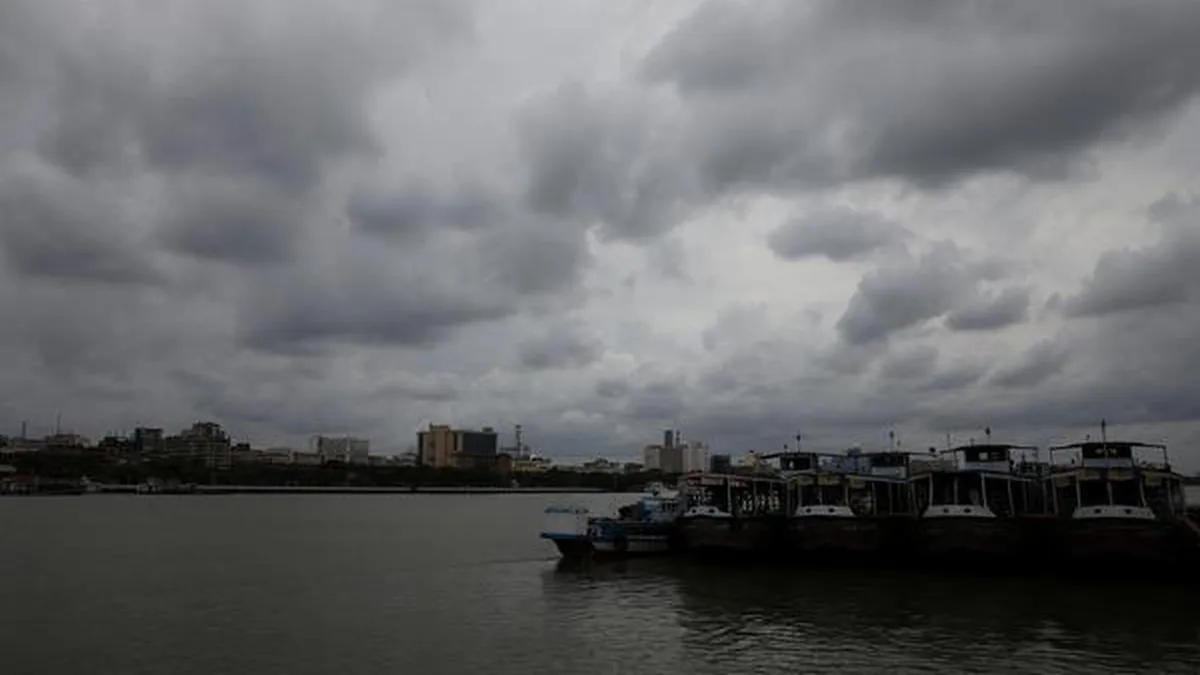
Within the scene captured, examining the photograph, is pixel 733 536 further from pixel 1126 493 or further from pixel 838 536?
pixel 1126 493

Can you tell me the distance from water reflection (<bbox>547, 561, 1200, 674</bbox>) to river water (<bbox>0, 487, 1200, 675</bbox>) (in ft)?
0.47

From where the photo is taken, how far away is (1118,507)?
5531 centimetres


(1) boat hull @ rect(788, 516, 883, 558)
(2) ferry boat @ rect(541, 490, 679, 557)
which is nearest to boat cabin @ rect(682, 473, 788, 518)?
(2) ferry boat @ rect(541, 490, 679, 557)

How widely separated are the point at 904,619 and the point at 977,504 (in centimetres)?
2532

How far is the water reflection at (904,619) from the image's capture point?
3186 cm

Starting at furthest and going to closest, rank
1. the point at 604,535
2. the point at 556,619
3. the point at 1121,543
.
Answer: the point at 604,535 → the point at 1121,543 → the point at 556,619

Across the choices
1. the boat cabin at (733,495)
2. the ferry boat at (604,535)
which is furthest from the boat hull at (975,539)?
the ferry boat at (604,535)

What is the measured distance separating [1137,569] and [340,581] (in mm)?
42639

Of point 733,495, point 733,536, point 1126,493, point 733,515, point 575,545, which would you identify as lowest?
point 575,545

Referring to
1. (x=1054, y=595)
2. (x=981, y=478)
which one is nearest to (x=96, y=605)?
(x=1054, y=595)

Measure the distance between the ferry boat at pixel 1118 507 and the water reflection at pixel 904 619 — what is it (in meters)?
2.31

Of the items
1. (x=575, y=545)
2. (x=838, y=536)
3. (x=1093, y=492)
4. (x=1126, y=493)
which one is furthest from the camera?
(x=575, y=545)

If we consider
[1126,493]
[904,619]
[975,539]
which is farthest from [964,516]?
[904,619]

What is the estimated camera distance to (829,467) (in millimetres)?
77188
